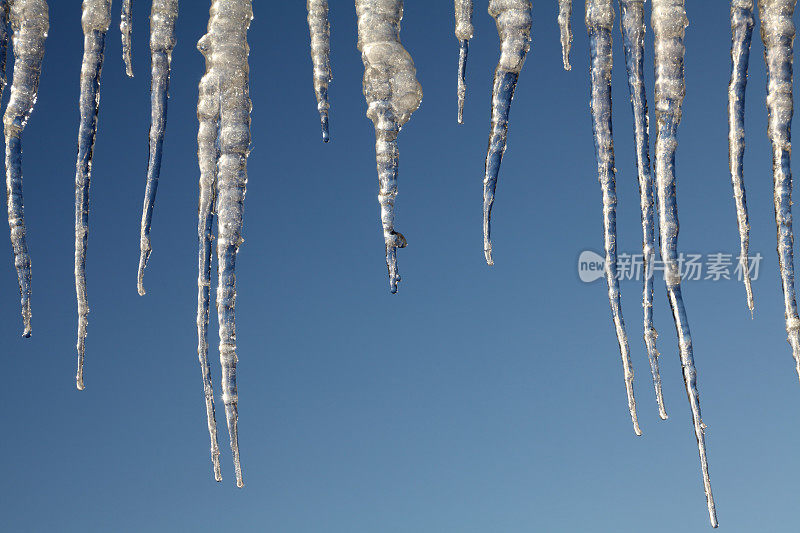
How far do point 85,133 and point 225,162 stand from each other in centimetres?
18

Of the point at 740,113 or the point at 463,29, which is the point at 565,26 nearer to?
the point at 463,29

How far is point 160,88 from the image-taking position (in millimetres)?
928

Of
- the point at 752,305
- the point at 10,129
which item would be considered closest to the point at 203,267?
the point at 10,129

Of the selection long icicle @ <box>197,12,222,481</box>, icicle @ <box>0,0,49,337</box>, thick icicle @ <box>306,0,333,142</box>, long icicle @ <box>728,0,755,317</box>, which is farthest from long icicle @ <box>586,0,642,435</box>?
icicle @ <box>0,0,49,337</box>

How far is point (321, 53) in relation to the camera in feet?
3.11

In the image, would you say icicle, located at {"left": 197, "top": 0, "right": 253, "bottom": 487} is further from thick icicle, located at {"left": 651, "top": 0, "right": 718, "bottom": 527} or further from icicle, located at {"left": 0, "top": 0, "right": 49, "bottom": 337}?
thick icicle, located at {"left": 651, "top": 0, "right": 718, "bottom": 527}

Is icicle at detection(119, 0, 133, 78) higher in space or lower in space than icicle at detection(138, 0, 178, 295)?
higher

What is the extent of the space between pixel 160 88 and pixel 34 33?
0.21m

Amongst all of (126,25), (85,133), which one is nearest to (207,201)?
(85,133)

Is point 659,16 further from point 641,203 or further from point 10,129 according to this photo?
point 10,129

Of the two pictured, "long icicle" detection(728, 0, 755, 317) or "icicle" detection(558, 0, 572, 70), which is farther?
"icicle" detection(558, 0, 572, 70)

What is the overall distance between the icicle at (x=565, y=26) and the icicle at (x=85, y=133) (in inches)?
22.6

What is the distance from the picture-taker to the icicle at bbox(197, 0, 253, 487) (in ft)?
2.93

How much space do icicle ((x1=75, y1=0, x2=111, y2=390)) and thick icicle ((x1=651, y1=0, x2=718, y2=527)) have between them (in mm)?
673
